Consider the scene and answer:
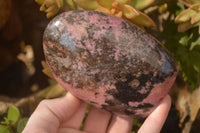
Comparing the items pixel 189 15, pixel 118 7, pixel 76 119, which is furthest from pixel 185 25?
pixel 76 119

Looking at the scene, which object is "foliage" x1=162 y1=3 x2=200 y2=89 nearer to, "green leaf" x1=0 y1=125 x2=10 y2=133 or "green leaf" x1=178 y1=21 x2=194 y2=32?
"green leaf" x1=178 y1=21 x2=194 y2=32

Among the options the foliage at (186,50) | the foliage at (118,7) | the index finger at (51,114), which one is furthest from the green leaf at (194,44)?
the index finger at (51,114)

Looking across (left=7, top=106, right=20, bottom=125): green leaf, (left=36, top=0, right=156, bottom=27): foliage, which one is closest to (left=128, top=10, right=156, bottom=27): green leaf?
(left=36, top=0, right=156, bottom=27): foliage

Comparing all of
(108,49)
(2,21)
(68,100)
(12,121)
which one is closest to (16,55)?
(2,21)

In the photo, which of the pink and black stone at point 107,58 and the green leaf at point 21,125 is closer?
the pink and black stone at point 107,58

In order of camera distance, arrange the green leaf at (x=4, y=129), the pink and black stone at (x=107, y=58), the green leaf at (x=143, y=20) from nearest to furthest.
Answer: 1. the pink and black stone at (x=107, y=58)
2. the green leaf at (x=143, y=20)
3. the green leaf at (x=4, y=129)

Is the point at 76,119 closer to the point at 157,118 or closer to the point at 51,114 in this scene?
the point at 51,114

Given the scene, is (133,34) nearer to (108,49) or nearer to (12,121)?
(108,49)

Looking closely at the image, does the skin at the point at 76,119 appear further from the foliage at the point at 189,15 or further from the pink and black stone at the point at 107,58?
the foliage at the point at 189,15
